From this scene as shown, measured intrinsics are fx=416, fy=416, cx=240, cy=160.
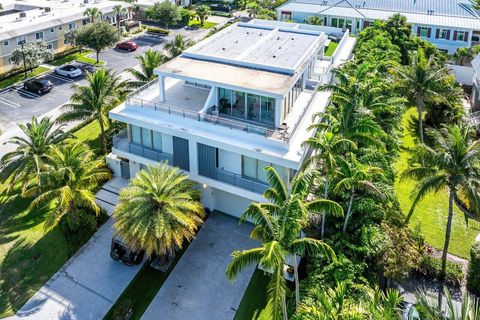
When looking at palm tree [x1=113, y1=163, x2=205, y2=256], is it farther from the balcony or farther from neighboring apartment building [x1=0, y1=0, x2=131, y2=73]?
neighboring apartment building [x1=0, y1=0, x2=131, y2=73]

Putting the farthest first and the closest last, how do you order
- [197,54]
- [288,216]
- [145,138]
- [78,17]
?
[78,17]
[197,54]
[145,138]
[288,216]

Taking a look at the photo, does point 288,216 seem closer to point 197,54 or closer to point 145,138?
point 145,138

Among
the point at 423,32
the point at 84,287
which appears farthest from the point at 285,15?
the point at 84,287

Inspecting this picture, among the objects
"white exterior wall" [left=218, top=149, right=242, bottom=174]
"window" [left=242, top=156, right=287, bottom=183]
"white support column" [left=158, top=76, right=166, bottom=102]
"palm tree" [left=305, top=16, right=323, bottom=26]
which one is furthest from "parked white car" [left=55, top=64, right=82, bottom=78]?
"window" [left=242, top=156, right=287, bottom=183]

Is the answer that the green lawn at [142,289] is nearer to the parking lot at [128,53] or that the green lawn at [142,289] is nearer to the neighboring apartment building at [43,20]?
the parking lot at [128,53]

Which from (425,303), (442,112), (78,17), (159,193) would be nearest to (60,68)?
(78,17)

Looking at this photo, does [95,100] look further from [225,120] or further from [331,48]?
[331,48]

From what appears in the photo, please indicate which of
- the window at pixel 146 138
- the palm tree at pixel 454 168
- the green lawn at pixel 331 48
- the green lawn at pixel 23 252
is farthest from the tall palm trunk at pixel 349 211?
the green lawn at pixel 331 48
